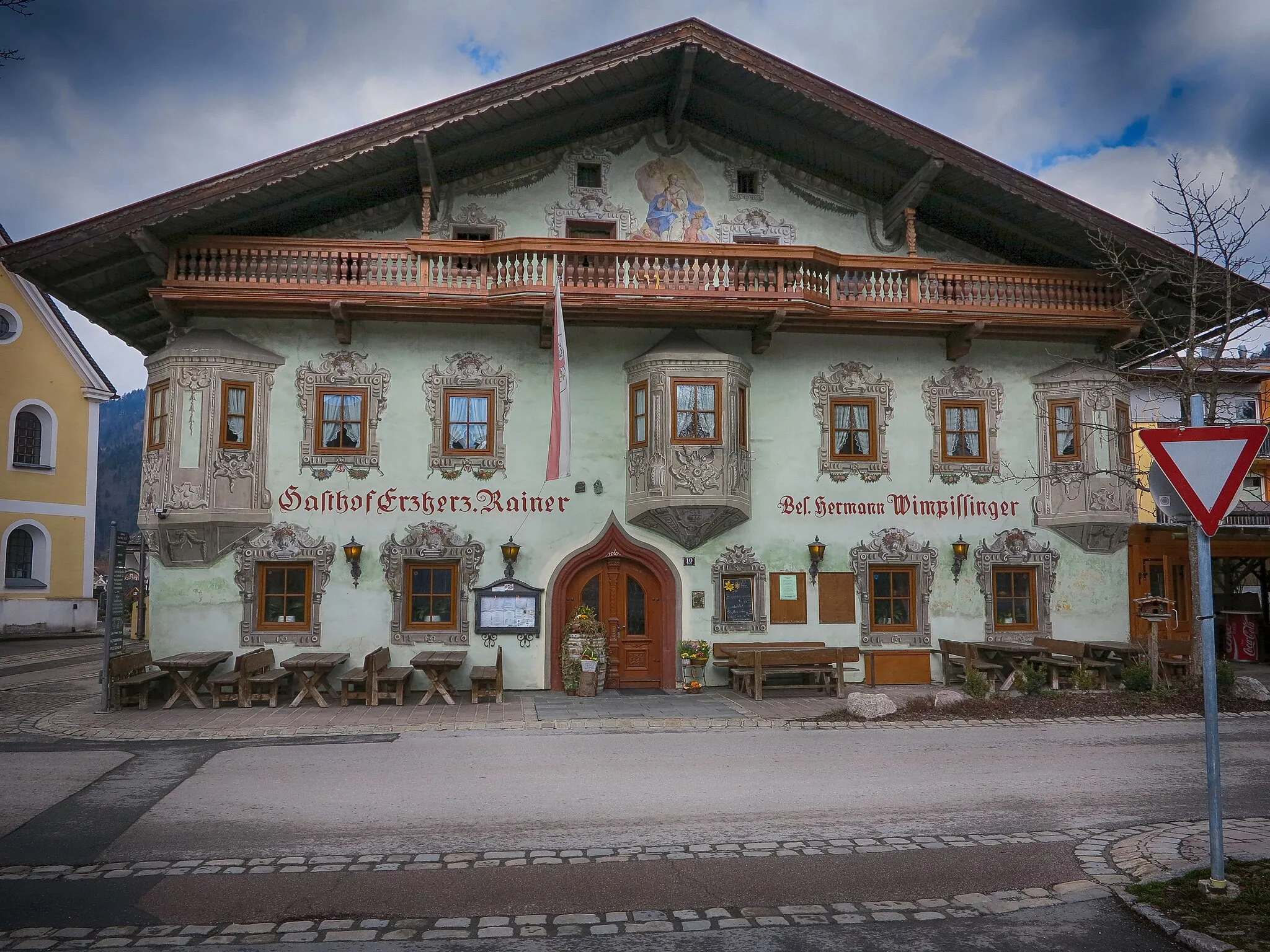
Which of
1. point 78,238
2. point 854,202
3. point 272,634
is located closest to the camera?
point 78,238

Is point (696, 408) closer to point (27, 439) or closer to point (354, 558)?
point (354, 558)

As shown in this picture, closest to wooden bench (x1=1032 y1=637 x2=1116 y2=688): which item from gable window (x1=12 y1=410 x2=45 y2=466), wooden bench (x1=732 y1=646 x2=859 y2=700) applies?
wooden bench (x1=732 y1=646 x2=859 y2=700)

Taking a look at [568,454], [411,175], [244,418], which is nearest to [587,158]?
[411,175]

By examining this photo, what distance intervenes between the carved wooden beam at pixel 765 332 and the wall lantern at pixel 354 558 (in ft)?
26.1

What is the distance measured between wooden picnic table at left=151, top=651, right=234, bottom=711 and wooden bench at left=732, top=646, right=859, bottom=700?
855 cm

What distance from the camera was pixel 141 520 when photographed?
17.0 m

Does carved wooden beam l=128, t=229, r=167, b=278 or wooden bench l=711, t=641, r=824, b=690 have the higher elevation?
carved wooden beam l=128, t=229, r=167, b=278

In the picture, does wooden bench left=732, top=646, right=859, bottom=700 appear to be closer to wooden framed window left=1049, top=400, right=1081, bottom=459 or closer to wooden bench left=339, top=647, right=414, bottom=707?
wooden bench left=339, top=647, right=414, bottom=707

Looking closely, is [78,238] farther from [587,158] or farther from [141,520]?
[587,158]

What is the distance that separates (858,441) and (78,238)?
45.3ft

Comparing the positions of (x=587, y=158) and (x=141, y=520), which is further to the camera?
(x=587, y=158)

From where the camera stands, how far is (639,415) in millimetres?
17734

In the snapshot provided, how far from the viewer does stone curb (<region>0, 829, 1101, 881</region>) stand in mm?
6949

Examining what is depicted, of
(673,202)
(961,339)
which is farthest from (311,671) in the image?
(961,339)
